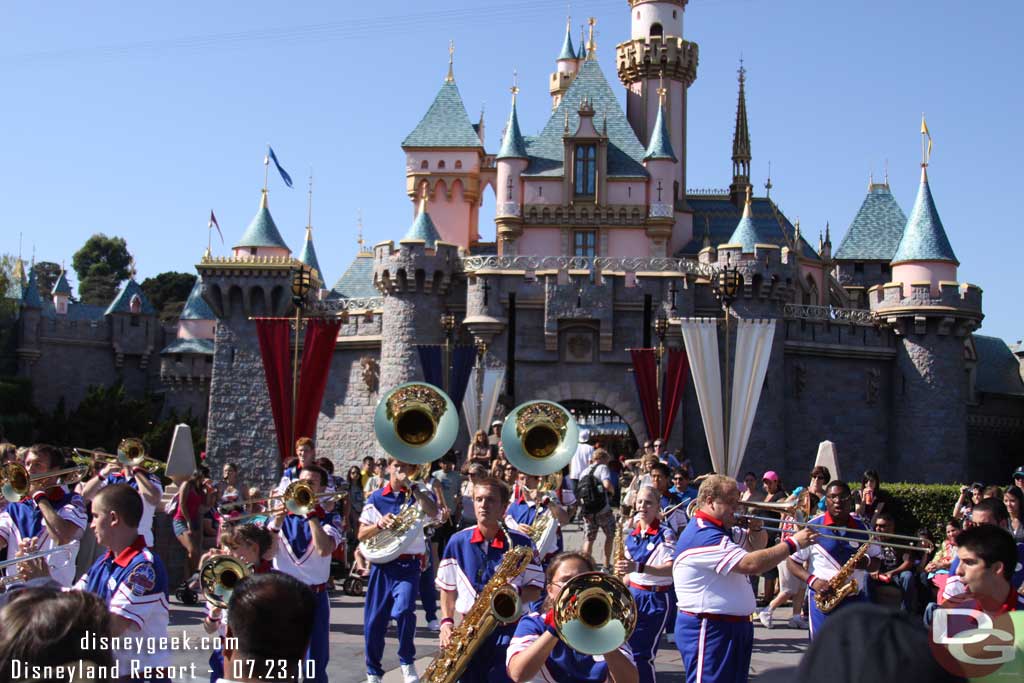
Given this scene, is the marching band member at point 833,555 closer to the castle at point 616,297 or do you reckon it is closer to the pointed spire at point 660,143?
the castle at point 616,297

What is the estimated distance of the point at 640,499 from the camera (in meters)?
8.14

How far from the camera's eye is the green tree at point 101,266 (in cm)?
6469

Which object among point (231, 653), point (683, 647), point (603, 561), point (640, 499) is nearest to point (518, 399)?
point (603, 561)

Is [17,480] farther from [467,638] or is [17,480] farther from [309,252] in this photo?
[309,252]

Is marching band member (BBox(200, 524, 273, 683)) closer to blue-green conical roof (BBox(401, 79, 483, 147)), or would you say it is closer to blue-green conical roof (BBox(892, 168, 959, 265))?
blue-green conical roof (BBox(892, 168, 959, 265))

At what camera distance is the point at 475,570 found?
21.0ft

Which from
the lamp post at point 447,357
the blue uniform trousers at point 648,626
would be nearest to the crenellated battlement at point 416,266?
the lamp post at point 447,357

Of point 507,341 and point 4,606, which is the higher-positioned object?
point 507,341

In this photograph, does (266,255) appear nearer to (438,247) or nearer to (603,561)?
(438,247)

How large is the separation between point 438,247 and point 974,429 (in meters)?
18.8

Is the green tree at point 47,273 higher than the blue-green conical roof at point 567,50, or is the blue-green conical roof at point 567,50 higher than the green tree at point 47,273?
the blue-green conical roof at point 567,50

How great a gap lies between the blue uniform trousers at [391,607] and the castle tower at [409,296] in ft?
69.5

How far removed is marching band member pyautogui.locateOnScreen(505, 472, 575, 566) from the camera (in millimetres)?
8406

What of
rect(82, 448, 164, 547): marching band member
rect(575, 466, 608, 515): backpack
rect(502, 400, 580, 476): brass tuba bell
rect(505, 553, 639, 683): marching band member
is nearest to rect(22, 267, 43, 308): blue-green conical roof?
rect(575, 466, 608, 515): backpack
